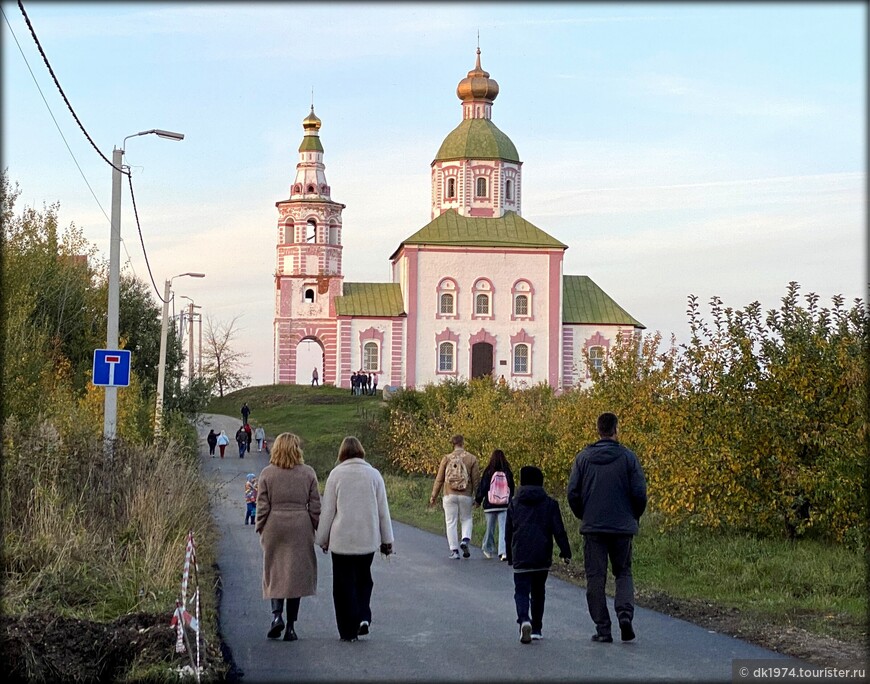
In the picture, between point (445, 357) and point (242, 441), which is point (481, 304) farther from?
point (242, 441)

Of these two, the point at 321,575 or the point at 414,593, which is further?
the point at 321,575

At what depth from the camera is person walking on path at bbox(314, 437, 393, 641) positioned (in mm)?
11328

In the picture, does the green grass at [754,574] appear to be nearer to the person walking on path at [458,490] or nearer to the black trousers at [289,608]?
the person walking on path at [458,490]

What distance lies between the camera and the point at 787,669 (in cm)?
970

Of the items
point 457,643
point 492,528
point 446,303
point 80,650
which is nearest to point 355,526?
point 457,643

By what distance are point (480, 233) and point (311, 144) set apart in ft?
43.2

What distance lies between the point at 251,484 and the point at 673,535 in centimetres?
764

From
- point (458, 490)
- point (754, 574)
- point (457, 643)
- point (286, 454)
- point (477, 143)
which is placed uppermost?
point (477, 143)

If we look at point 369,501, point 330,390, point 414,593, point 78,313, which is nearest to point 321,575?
point 414,593

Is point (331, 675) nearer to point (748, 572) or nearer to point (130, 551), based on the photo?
point (130, 551)

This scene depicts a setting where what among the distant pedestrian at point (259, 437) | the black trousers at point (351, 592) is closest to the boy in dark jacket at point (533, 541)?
the black trousers at point (351, 592)

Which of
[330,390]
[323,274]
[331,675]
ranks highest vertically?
[323,274]

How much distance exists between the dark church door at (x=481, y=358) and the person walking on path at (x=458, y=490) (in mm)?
62549

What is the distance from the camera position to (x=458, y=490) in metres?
18.7
